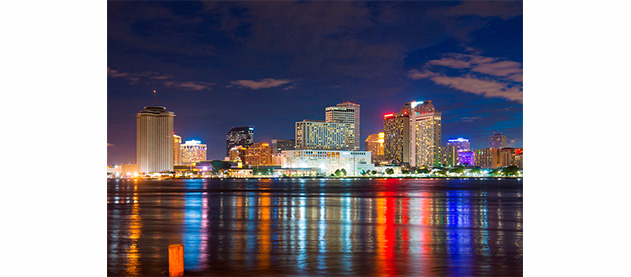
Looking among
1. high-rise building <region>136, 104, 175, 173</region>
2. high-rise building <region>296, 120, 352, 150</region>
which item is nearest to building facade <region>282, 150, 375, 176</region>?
high-rise building <region>296, 120, 352, 150</region>

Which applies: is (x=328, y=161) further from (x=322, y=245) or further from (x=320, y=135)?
(x=322, y=245)

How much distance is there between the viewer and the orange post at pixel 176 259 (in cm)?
782

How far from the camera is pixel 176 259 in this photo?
8.11m

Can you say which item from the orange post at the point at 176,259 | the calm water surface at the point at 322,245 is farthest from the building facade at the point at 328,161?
the orange post at the point at 176,259

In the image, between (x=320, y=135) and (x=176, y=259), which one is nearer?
(x=176, y=259)

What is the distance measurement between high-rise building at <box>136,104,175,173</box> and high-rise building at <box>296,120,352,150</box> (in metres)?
45.2

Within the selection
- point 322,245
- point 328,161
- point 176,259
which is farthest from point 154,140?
point 176,259

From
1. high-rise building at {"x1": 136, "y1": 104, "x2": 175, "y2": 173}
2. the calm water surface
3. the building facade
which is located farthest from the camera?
high-rise building at {"x1": 136, "y1": 104, "x2": 175, "y2": 173}

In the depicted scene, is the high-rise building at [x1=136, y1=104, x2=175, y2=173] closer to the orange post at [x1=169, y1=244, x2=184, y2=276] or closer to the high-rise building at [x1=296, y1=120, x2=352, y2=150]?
the high-rise building at [x1=296, y1=120, x2=352, y2=150]

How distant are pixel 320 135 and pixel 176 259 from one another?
18083 cm

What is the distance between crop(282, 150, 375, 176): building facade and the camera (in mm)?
156000
